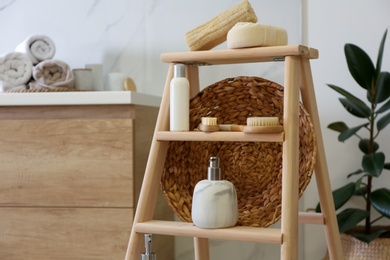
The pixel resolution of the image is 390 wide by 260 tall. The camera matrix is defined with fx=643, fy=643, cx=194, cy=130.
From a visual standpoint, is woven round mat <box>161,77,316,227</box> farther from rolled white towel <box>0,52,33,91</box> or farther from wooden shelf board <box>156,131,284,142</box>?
rolled white towel <box>0,52,33,91</box>

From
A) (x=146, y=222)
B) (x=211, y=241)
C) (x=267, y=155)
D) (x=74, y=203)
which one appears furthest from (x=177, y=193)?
(x=211, y=241)

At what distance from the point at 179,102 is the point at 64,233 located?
74 centimetres

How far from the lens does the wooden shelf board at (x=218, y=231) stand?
4.58 ft

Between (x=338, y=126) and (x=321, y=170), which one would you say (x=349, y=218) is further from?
(x=321, y=170)

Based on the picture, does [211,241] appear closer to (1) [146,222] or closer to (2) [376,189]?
(2) [376,189]

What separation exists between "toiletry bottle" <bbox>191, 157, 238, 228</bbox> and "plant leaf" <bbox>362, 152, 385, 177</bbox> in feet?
2.33

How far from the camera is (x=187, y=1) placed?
97.3 inches

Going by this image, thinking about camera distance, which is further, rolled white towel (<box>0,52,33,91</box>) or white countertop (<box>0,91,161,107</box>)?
rolled white towel (<box>0,52,33,91</box>)

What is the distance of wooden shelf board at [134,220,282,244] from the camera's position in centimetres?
140

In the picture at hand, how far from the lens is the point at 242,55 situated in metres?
1.47

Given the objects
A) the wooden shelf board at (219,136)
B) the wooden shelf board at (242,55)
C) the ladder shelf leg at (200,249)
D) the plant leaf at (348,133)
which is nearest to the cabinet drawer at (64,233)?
the ladder shelf leg at (200,249)

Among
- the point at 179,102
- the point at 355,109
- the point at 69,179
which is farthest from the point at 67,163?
the point at 355,109

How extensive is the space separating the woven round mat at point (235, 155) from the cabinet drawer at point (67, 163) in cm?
37

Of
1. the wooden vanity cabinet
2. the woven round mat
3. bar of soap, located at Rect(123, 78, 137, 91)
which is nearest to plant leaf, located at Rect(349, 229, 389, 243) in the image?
the woven round mat
